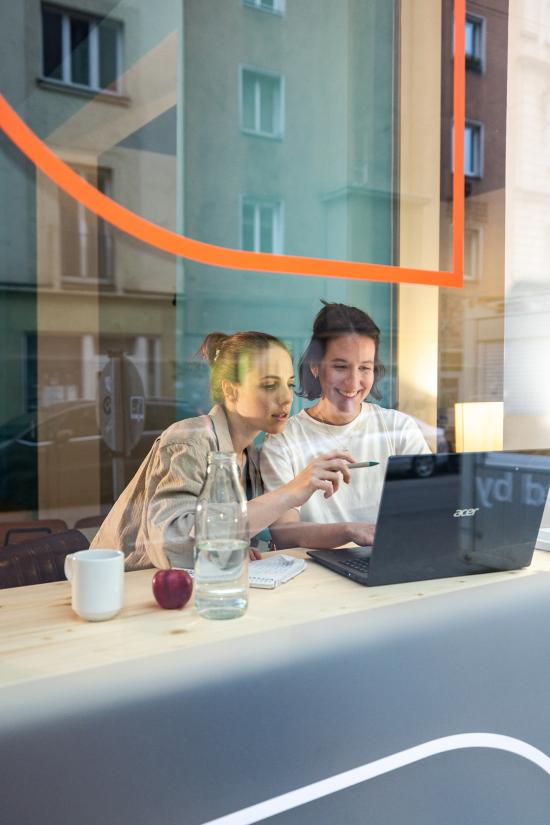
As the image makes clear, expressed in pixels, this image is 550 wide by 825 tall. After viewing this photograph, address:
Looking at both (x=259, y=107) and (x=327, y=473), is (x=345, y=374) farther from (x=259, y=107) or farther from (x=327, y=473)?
(x=259, y=107)

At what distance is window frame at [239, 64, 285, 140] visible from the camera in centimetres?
381

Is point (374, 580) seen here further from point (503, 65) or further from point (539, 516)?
point (503, 65)

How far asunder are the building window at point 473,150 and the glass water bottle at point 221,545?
8.49 ft

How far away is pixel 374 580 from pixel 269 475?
957 millimetres

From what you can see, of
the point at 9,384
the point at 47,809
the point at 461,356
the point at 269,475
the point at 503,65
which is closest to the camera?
the point at 47,809

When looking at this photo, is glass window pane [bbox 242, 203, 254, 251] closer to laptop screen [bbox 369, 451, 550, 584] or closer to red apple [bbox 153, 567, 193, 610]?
laptop screen [bbox 369, 451, 550, 584]

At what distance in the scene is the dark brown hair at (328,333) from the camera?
272 cm

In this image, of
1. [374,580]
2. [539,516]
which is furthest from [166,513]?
[539,516]

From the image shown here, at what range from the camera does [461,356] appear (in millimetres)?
3705

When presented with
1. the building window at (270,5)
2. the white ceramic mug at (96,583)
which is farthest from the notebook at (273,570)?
the building window at (270,5)

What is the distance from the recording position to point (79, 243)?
462 centimetres

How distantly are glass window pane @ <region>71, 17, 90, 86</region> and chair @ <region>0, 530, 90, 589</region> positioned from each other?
3.39 meters

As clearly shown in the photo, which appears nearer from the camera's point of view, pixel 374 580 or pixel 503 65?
pixel 374 580

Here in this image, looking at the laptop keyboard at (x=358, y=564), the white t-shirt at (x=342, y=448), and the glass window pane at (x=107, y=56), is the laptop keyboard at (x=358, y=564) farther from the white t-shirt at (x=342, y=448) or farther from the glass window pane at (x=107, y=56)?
the glass window pane at (x=107, y=56)
